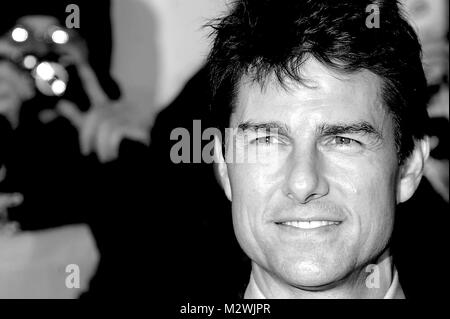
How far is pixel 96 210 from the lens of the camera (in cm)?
240

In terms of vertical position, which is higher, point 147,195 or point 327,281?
point 327,281

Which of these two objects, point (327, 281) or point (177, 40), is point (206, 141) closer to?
point (327, 281)

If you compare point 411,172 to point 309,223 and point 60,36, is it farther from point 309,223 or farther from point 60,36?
point 60,36

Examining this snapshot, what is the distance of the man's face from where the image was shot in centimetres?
98

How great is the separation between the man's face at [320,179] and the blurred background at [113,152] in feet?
3.96

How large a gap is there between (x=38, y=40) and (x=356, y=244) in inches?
73.2

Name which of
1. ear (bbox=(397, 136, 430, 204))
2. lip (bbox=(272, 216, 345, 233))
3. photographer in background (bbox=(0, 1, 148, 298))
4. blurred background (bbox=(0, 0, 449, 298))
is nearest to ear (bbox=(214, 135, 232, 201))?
lip (bbox=(272, 216, 345, 233))

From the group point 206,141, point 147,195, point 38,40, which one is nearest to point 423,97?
point 206,141

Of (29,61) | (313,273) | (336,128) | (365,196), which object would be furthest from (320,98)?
(29,61)

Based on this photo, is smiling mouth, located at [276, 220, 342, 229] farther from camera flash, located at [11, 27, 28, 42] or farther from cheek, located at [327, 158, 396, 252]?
camera flash, located at [11, 27, 28, 42]

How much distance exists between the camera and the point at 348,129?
0.98 m

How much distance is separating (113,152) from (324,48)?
5.32ft

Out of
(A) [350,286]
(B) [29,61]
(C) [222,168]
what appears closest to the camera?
(A) [350,286]

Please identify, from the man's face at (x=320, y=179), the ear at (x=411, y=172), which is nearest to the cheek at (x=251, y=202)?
the man's face at (x=320, y=179)
